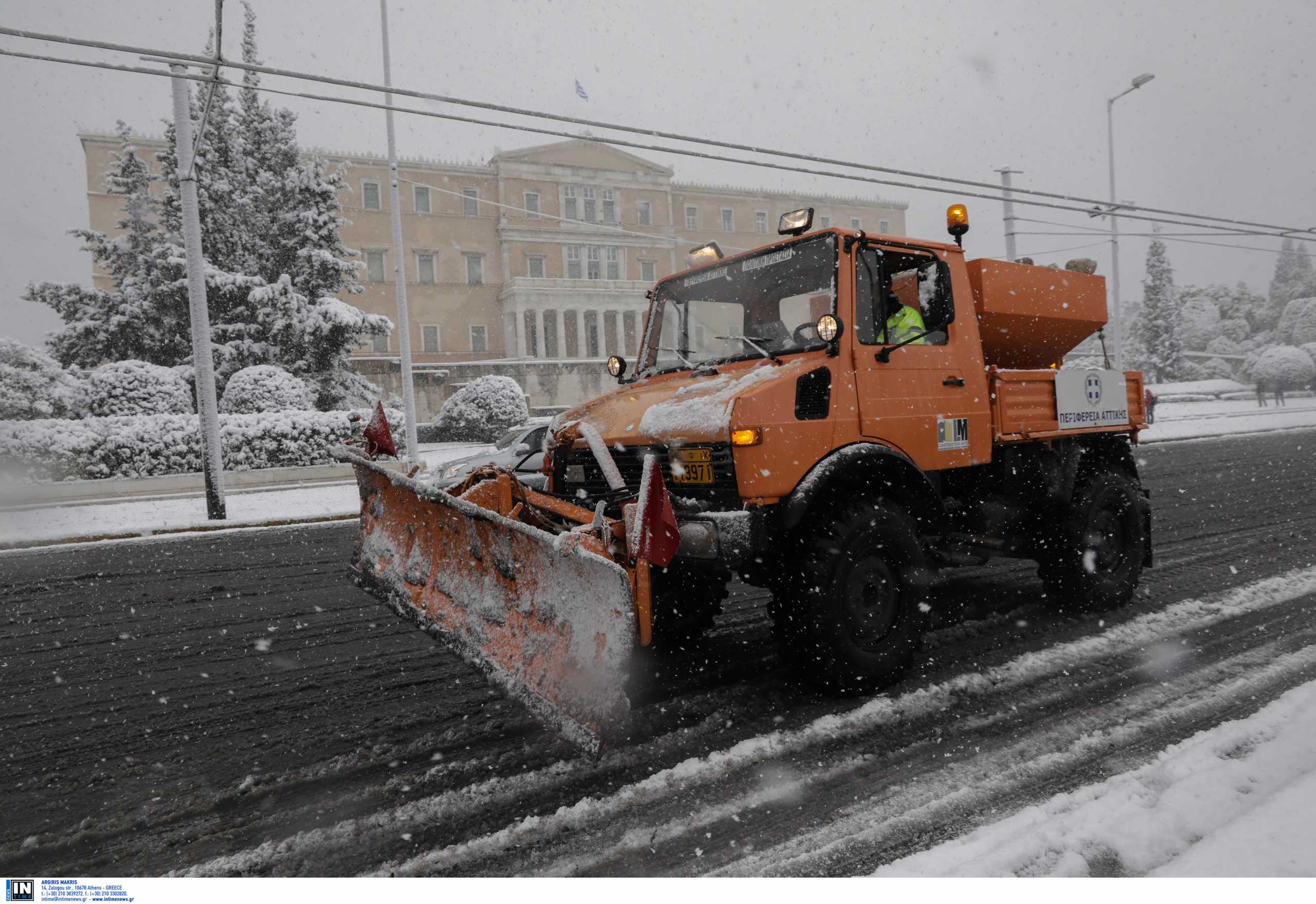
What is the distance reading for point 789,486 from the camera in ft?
12.4

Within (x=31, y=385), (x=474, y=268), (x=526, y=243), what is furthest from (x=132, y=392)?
(x=526, y=243)

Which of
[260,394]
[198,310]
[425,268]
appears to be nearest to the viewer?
[198,310]

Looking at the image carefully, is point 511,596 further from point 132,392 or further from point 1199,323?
point 1199,323

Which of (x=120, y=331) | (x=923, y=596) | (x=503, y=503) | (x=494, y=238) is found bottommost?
(x=923, y=596)

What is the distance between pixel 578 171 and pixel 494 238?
691cm

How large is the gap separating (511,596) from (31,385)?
20192mm

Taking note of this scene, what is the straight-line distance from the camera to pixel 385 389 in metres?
33.5

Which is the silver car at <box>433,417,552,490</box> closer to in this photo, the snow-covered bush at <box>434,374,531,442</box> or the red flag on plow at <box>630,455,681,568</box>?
Result: the red flag on plow at <box>630,455,681,568</box>

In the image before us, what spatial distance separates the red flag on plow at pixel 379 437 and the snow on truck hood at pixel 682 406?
1099 millimetres

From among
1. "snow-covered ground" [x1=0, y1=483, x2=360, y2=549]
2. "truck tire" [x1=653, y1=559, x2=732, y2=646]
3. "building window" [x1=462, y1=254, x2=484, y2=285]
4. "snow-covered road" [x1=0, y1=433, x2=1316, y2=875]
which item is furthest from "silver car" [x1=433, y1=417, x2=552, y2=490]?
"building window" [x1=462, y1=254, x2=484, y2=285]
